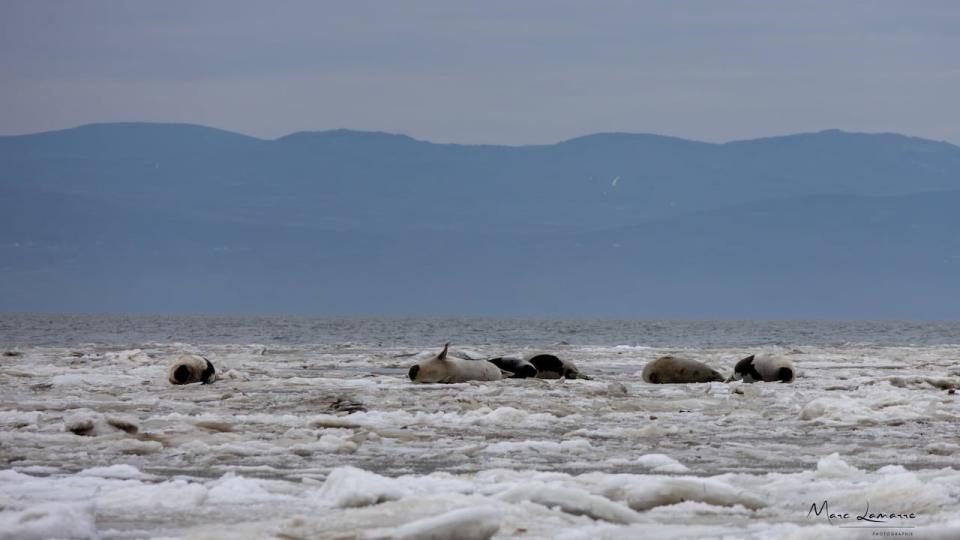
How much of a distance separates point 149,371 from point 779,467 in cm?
1794

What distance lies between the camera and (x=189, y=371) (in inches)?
906

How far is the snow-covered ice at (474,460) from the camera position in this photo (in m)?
8.25

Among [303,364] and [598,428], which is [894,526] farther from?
[303,364]

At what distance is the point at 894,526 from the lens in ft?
26.3

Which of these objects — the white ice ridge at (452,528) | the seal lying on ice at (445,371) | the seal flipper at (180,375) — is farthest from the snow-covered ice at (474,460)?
the seal lying on ice at (445,371)

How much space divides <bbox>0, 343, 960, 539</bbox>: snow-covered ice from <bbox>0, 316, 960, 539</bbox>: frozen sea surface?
27 mm

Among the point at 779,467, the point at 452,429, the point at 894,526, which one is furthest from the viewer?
the point at 452,429

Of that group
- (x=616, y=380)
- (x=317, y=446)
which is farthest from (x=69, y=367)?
(x=317, y=446)

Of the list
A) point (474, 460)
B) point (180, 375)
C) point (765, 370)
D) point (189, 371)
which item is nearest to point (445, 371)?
point (189, 371)

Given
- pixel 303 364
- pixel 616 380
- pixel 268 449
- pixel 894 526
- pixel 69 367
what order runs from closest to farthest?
pixel 894 526 → pixel 268 449 → pixel 616 380 → pixel 69 367 → pixel 303 364

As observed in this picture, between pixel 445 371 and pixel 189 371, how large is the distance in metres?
4.17
